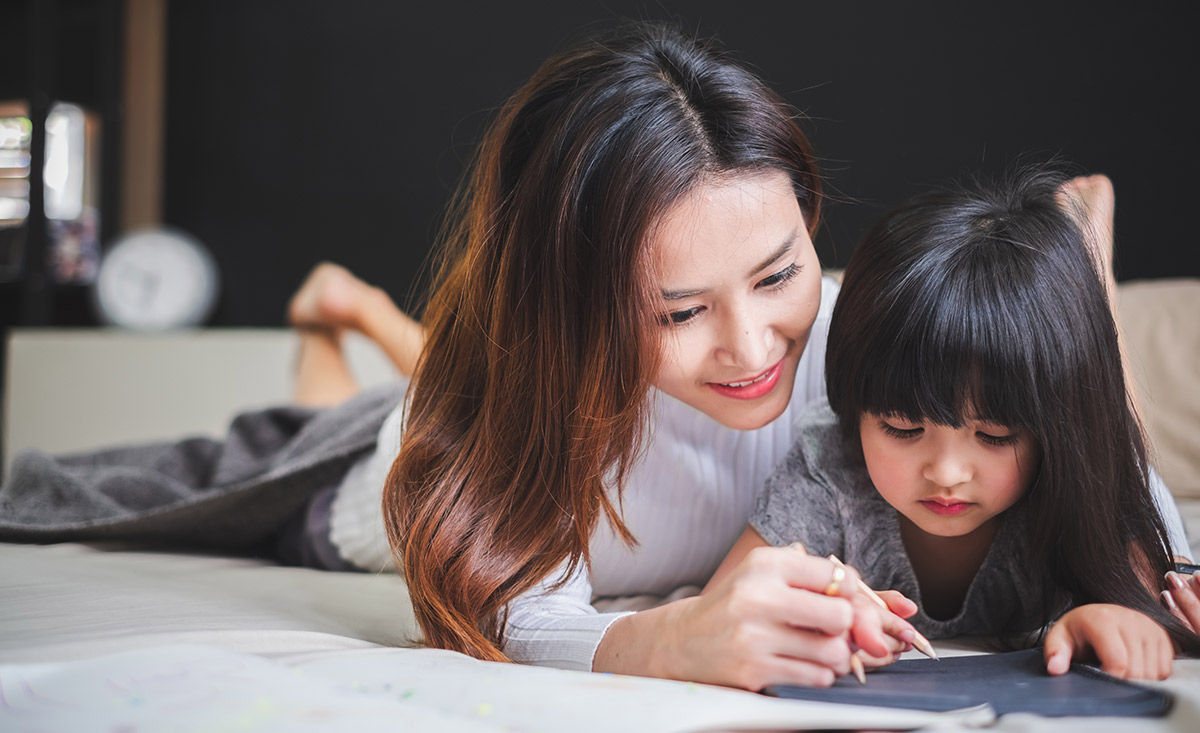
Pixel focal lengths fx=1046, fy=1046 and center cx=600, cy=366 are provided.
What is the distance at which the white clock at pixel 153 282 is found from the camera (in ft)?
11.3

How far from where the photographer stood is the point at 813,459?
108 centimetres

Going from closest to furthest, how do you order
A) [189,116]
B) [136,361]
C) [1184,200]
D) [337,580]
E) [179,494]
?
[337,580], [179,494], [1184,200], [136,361], [189,116]

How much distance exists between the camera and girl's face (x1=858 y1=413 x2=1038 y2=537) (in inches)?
36.4

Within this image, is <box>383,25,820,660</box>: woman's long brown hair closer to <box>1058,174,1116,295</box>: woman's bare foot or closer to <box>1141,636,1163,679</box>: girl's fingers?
<box>1058,174,1116,295</box>: woman's bare foot

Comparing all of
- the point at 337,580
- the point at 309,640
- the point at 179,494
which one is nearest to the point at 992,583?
the point at 309,640

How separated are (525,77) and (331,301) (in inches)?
35.6

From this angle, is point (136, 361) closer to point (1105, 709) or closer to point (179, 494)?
point (179, 494)

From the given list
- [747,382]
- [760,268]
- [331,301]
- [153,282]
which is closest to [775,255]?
[760,268]

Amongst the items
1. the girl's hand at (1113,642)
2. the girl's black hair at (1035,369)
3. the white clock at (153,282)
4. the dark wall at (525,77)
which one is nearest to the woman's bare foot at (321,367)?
the dark wall at (525,77)

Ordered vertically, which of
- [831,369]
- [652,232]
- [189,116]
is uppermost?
[189,116]

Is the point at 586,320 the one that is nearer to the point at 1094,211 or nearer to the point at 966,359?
the point at 966,359

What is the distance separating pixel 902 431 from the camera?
3.17ft

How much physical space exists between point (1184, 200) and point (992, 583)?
1.37 meters

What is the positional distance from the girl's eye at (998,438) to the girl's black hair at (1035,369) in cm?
2
